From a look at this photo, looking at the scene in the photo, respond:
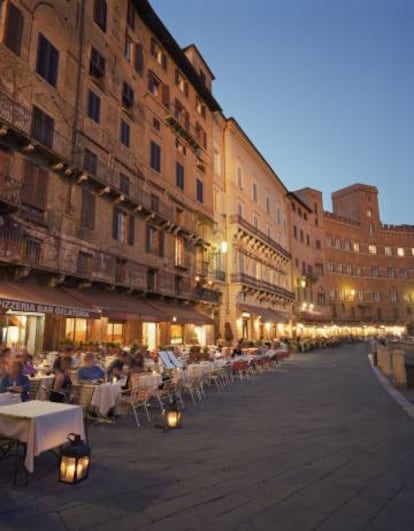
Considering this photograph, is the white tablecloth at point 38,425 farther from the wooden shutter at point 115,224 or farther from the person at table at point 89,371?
the wooden shutter at point 115,224

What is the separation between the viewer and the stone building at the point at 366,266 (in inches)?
2438

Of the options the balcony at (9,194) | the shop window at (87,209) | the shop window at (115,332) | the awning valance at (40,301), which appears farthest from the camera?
the shop window at (115,332)

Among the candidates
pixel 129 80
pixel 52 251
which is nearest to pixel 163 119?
pixel 129 80

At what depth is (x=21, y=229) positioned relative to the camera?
13523 millimetres

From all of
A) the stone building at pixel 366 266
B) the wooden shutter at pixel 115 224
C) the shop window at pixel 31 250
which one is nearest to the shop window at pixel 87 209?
the wooden shutter at pixel 115 224

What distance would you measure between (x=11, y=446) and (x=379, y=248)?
7243cm

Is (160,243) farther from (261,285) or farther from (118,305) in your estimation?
(261,285)

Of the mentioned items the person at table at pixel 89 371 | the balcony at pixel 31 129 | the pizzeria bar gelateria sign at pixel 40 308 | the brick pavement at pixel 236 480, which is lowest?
the brick pavement at pixel 236 480

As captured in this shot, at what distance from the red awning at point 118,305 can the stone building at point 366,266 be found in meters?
43.9

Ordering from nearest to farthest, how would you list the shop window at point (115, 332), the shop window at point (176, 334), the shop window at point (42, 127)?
the shop window at point (42, 127), the shop window at point (115, 332), the shop window at point (176, 334)

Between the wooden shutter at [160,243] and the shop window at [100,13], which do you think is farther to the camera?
the wooden shutter at [160,243]

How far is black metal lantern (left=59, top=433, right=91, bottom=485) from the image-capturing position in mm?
4164

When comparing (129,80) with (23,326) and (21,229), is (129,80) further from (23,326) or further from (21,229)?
(23,326)

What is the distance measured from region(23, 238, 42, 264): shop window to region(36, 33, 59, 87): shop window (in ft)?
23.2
